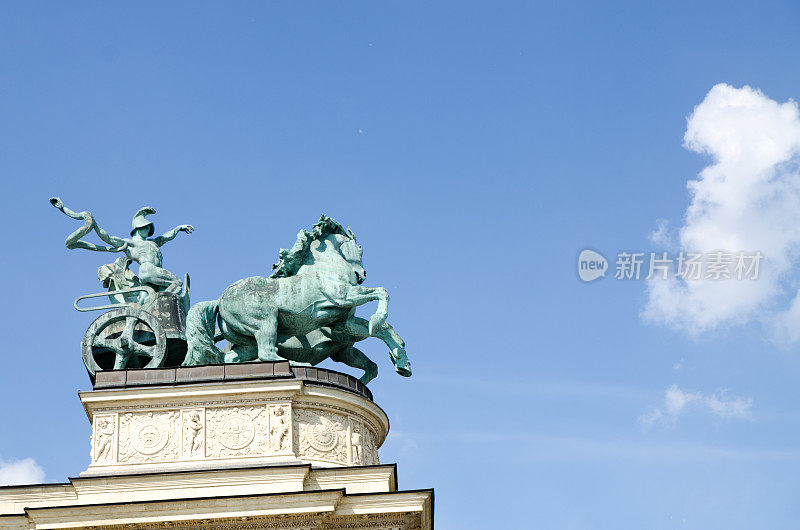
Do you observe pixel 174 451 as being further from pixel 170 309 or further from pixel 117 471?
pixel 170 309

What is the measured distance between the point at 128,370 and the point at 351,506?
615 centimetres

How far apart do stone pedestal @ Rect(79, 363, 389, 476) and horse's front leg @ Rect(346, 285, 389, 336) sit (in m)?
1.93

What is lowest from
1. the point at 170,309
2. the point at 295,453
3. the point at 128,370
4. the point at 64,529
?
the point at 64,529

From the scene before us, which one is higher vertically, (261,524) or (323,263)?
(323,263)

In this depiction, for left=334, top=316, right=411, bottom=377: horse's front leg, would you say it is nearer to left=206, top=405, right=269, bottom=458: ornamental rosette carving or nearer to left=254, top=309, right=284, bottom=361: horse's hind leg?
left=254, top=309, right=284, bottom=361: horse's hind leg

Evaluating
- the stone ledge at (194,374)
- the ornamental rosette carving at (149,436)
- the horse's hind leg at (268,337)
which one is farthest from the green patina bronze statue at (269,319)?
the ornamental rosette carving at (149,436)

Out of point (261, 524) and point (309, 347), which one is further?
point (309, 347)

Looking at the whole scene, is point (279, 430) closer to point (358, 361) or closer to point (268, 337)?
point (268, 337)

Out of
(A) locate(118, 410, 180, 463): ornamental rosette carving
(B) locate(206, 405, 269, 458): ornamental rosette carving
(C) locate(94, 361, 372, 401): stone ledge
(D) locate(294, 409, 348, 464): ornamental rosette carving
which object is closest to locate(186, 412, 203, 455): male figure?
(B) locate(206, 405, 269, 458): ornamental rosette carving

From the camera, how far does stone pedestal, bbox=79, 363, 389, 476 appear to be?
30406 millimetres

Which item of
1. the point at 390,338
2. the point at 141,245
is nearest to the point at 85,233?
the point at 141,245

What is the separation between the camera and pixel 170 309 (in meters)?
33.7

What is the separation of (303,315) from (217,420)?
3.53 metres

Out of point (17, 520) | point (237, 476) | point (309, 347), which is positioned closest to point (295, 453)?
point (237, 476)
